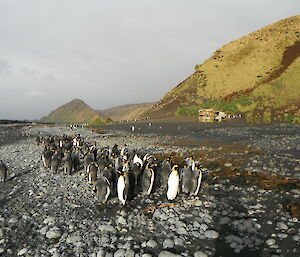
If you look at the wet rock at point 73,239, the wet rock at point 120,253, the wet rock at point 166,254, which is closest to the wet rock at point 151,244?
the wet rock at point 166,254

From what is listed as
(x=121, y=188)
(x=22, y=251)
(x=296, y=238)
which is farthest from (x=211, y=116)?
(x=22, y=251)

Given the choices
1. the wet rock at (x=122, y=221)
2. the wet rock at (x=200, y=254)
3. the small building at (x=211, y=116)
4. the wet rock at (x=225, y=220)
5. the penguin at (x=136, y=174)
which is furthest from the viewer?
the small building at (x=211, y=116)

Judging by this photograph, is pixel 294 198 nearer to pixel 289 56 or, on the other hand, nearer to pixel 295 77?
pixel 295 77

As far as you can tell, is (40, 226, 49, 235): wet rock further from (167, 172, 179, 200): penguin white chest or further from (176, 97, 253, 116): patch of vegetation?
(176, 97, 253, 116): patch of vegetation

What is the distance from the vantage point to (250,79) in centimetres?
5859

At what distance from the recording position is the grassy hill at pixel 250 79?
43.5 meters

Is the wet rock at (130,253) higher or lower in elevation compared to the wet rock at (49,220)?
lower

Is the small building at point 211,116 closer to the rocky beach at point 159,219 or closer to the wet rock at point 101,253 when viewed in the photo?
the rocky beach at point 159,219

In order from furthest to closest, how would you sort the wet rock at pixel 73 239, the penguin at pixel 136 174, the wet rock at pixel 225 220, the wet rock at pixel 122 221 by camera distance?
the penguin at pixel 136 174 < the wet rock at pixel 122 221 < the wet rock at pixel 225 220 < the wet rock at pixel 73 239

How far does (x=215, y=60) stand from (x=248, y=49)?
10835 mm

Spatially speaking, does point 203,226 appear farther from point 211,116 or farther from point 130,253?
point 211,116

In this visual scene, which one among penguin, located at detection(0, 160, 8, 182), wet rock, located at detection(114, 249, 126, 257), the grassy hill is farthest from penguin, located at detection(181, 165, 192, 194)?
the grassy hill

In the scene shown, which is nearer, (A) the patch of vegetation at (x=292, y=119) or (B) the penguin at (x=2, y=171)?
(B) the penguin at (x=2, y=171)

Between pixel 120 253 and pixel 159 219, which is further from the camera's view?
pixel 159 219
